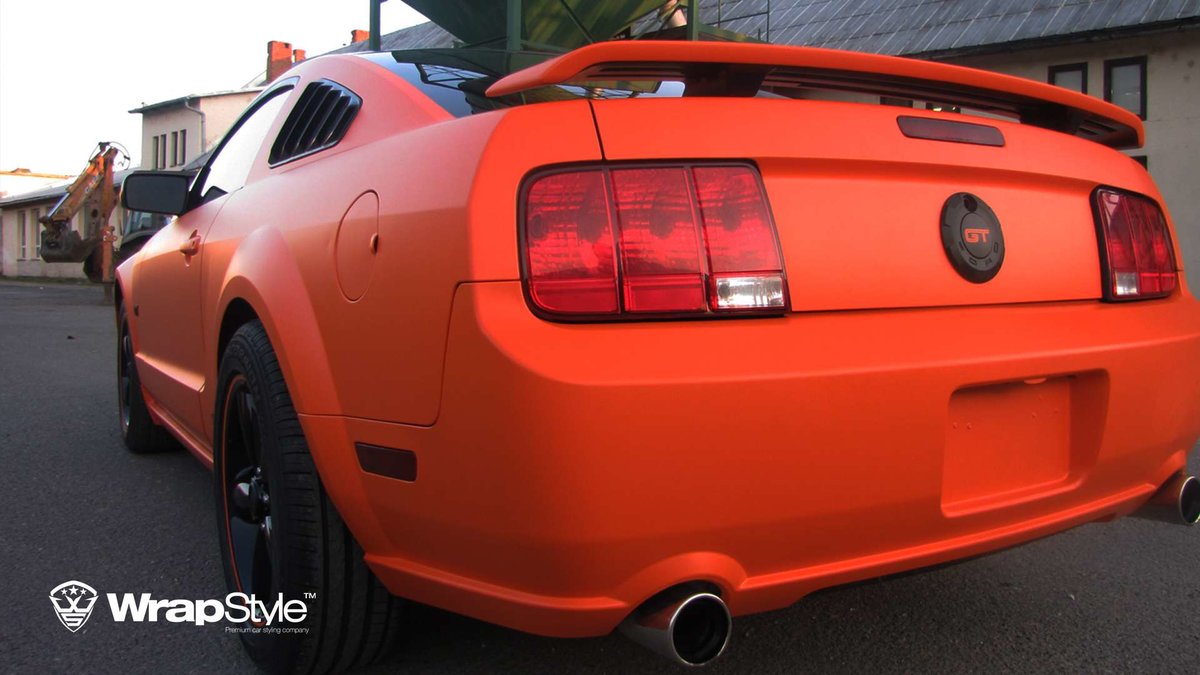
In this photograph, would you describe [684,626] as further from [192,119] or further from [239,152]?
[192,119]

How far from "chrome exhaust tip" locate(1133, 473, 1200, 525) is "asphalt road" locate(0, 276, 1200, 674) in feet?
1.20

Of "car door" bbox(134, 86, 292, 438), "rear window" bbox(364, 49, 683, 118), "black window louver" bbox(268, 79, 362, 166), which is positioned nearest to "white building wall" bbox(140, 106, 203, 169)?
"car door" bbox(134, 86, 292, 438)

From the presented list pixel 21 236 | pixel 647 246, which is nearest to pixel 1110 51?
pixel 647 246

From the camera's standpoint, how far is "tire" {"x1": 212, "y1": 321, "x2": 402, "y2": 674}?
203 cm

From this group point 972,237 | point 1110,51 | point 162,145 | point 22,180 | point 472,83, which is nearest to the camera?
point 972,237

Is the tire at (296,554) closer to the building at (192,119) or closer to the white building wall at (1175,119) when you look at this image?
the white building wall at (1175,119)

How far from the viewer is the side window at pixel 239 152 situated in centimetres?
311

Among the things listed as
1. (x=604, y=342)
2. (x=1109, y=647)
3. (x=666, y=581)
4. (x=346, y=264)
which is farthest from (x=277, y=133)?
(x=1109, y=647)

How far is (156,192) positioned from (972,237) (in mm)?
2741

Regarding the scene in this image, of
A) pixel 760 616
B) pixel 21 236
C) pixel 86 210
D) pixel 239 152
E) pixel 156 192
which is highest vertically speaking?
pixel 21 236

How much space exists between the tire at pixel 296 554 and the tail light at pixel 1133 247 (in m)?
1.72

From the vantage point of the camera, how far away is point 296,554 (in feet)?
6.72

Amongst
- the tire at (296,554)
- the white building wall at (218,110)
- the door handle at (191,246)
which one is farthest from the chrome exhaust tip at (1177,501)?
the white building wall at (218,110)

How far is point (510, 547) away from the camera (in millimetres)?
1674
